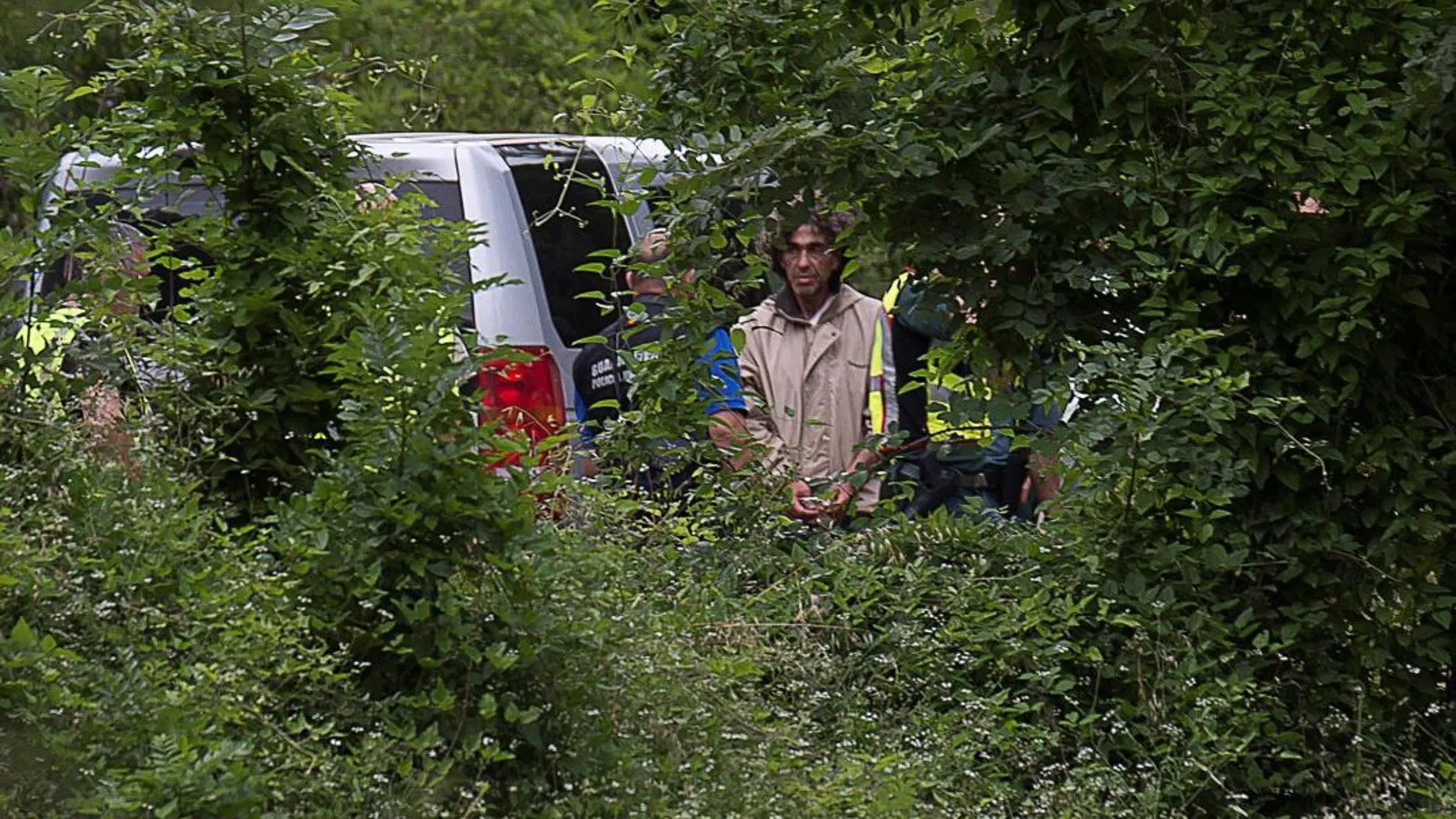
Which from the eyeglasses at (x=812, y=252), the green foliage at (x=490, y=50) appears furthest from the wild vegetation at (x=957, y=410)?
the green foliage at (x=490, y=50)

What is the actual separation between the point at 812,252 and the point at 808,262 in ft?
0.21

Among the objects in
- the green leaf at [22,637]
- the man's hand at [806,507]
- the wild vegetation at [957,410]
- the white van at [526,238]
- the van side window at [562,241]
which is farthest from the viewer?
the van side window at [562,241]

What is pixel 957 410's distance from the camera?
6.59 m

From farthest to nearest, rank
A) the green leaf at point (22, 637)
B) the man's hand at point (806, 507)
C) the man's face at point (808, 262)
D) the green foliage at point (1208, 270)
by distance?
the man's face at point (808, 262) < the man's hand at point (806, 507) < the green foliage at point (1208, 270) < the green leaf at point (22, 637)

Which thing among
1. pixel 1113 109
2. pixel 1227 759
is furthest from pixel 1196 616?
pixel 1113 109

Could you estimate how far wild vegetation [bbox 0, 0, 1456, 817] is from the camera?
5.20 m

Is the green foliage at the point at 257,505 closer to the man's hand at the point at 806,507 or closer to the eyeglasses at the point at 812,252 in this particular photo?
the man's hand at the point at 806,507

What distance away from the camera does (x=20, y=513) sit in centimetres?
518

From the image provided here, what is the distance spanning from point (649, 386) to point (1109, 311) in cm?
136

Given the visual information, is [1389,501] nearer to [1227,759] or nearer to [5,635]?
[1227,759]

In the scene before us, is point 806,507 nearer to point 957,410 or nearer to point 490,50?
point 957,410

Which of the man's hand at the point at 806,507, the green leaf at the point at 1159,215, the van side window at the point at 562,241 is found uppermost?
the green leaf at the point at 1159,215

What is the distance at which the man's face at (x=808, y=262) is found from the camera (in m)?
8.14

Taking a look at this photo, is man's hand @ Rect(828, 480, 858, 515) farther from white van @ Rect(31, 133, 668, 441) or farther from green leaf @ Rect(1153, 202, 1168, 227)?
white van @ Rect(31, 133, 668, 441)
